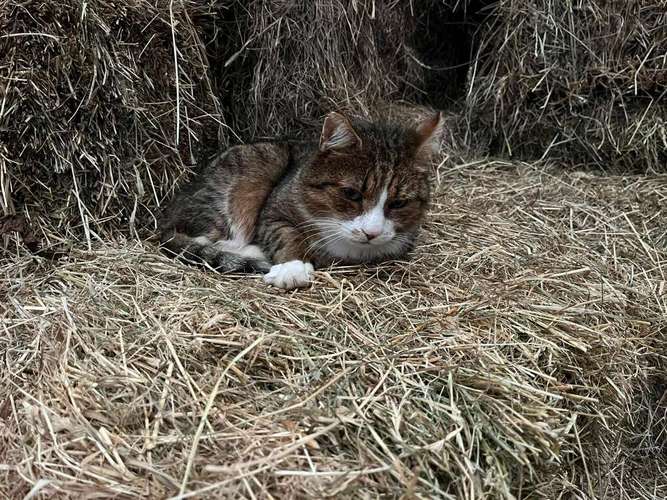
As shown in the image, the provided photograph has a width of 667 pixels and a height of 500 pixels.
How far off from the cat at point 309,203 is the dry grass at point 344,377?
15cm

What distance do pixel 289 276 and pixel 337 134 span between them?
721 mm

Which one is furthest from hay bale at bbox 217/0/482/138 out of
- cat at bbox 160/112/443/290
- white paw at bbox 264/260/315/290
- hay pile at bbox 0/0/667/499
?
white paw at bbox 264/260/315/290

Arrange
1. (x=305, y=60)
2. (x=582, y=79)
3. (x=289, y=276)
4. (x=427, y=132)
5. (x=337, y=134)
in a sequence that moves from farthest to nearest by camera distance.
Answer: (x=582, y=79), (x=305, y=60), (x=427, y=132), (x=337, y=134), (x=289, y=276)

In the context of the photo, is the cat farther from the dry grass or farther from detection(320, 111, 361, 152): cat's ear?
the dry grass

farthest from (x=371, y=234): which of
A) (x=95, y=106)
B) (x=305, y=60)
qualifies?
(x=305, y=60)

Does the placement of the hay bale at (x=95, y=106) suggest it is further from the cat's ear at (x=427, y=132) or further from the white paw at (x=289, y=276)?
the cat's ear at (x=427, y=132)

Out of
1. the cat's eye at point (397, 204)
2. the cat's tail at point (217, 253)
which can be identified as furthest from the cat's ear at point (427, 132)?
the cat's tail at point (217, 253)

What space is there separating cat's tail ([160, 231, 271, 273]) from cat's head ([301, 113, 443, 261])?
1.16 ft

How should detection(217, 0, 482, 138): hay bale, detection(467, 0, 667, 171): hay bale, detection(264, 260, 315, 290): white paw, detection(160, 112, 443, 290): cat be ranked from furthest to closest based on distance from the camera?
1. detection(467, 0, 667, 171): hay bale
2. detection(217, 0, 482, 138): hay bale
3. detection(160, 112, 443, 290): cat
4. detection(264, 260, 315, 290): white paw

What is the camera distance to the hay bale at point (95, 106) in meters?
2.99

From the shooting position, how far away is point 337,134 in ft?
10.1

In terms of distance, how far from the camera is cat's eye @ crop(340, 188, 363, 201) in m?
3.08

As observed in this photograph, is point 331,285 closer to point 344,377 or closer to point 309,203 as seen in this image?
point 309,203

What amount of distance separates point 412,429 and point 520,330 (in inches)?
31.4
